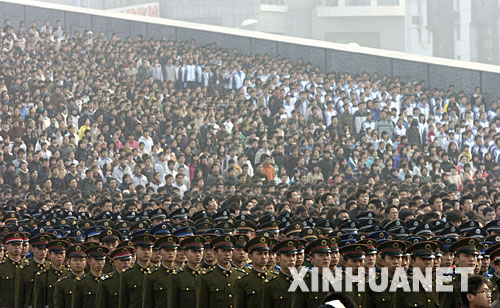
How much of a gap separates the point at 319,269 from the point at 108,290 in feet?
8.42

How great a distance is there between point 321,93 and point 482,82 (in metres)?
4.96

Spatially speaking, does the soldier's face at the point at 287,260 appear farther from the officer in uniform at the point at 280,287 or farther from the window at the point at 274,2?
the window at the point at 274,2

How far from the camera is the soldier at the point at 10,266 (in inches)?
506

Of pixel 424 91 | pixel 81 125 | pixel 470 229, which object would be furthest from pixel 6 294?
pixel 424 91

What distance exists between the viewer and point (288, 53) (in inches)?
1242

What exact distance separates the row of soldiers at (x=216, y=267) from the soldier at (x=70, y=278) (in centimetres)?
1

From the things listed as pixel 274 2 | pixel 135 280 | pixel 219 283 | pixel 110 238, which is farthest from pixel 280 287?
pixel 274 2

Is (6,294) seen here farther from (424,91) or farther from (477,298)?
(424,91)

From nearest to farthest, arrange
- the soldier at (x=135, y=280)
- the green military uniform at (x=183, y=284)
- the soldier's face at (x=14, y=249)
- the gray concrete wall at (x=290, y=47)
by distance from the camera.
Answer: the green military uniform at (x=183, y=284) < the soldier at (x=135, y=280) < the soldier's face at (x=14, y=249) < the gray concrete wall at (x=290, y=47)

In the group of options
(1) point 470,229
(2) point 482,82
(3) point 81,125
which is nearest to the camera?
(1) point 470,229

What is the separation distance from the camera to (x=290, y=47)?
31484mm

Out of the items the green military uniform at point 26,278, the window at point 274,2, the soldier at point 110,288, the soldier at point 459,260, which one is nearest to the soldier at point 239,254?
the soldier at point 110,288

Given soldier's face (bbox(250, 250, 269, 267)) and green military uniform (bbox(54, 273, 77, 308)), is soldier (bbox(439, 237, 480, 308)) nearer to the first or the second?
soldier's face (bbox(250, 250, 269, 267))

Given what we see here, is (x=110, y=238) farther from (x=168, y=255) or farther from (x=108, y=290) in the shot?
(x=168, y=255)
